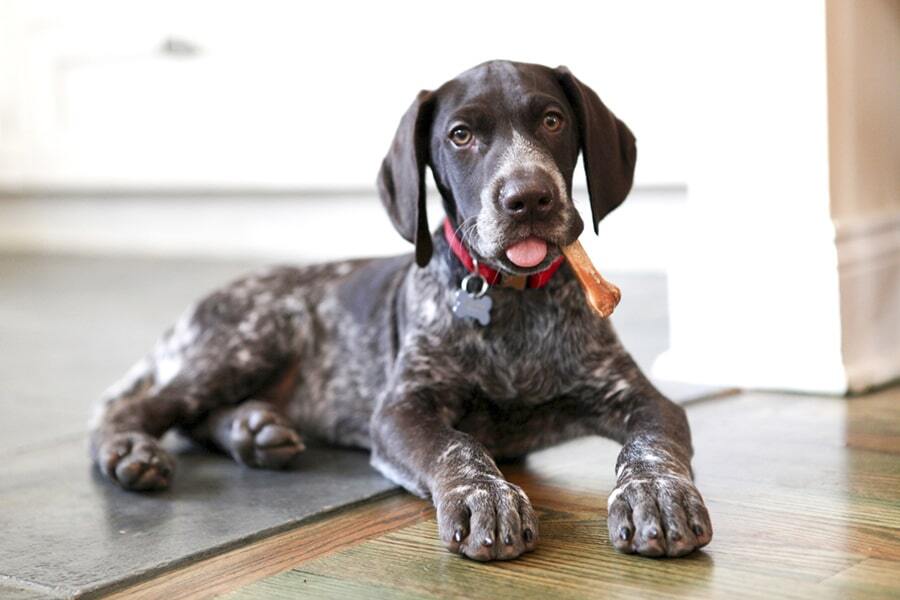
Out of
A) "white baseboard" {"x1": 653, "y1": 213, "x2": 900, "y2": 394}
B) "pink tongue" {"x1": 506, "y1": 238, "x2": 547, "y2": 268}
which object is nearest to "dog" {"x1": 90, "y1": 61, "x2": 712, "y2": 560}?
"pink tongue" {"x1": 506, "y1": 238, "x2": 547, "y2": 268}

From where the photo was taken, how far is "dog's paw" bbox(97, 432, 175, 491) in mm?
2748

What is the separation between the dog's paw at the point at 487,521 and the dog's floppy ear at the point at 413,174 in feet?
2.34

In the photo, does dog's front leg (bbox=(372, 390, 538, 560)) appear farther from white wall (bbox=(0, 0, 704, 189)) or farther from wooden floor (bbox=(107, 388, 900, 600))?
white wall (bbox=(0, 0, 704, 189))

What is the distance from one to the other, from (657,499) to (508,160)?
75 cm

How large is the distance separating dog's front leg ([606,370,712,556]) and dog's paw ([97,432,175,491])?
101 centimetres

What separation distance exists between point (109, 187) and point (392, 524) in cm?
612

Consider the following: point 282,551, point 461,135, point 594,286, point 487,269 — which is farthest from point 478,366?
point 282,551

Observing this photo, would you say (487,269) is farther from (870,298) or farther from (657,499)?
(870,298)

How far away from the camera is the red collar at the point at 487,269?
2.75m

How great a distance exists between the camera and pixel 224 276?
636cm

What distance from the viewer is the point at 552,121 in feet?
8.66

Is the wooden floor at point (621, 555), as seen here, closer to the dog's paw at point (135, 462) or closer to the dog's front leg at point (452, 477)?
the dog's front leg at point (452, 477)

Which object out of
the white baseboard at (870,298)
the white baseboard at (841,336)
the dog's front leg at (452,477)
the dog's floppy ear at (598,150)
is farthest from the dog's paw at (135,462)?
the white baseboard at (870,298)

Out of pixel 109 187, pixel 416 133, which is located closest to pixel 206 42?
pixel 109 187
